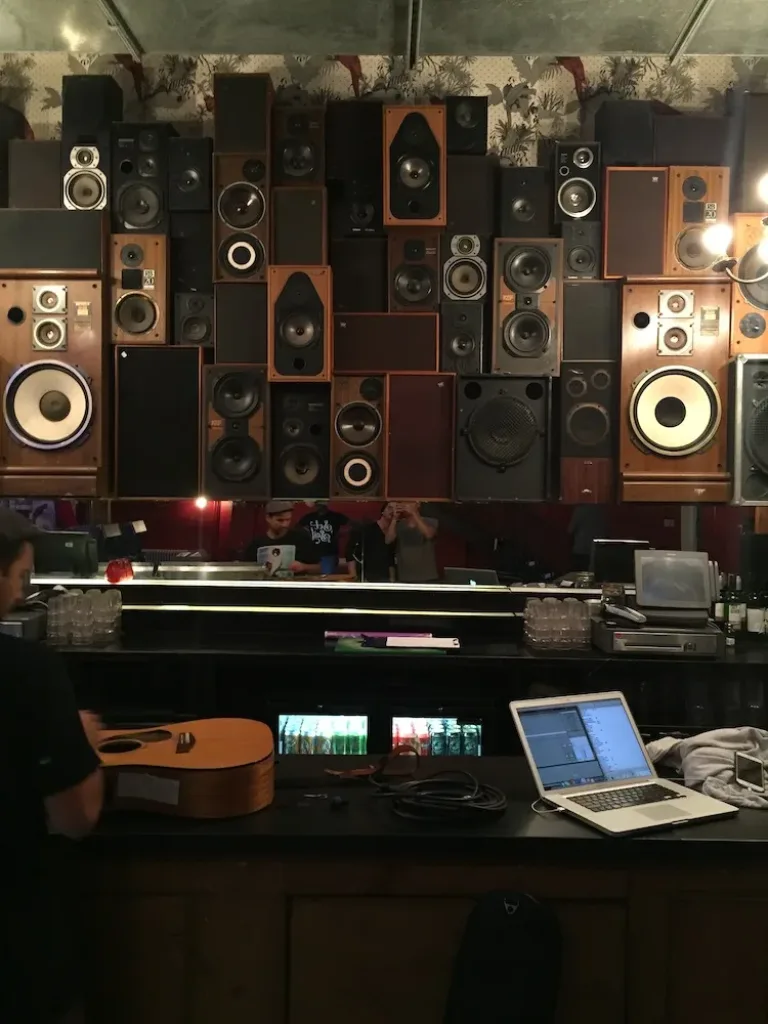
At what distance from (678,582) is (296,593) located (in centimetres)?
158

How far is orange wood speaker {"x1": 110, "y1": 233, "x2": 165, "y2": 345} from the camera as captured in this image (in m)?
3.83

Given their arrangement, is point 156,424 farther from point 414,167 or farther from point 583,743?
point 583,743

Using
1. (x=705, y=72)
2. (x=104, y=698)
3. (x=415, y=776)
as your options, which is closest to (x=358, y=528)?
(x=104, y=698)

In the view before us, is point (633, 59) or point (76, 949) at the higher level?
point (633, 59)

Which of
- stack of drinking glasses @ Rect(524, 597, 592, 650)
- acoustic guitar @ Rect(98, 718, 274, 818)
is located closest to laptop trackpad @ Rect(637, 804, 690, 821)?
acoustic guitar @ Rect(98, 718, 274, 818)

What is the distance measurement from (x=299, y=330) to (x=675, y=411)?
1645 mm

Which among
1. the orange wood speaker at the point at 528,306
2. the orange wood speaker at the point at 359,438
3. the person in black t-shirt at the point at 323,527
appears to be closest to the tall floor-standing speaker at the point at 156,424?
the orange wood speaker at the point at 359,438

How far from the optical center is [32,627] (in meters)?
3.44

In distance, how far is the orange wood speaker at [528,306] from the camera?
378 centimetres

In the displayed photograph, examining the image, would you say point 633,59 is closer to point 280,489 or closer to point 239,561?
point 280,489

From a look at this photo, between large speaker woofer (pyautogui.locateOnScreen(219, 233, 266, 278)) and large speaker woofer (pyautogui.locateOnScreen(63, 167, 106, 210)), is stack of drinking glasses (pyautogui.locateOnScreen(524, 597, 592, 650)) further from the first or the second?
large speaker woofer (pyautogui.locateOnScreen(63, 167, 106, 210))

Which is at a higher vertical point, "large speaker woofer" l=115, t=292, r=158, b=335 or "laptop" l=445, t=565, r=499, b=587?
"large speaker woofer" l=115, t=292, r=158, b=335

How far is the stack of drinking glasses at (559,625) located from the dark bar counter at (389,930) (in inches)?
71.1

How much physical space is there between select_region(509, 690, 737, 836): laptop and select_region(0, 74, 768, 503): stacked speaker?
6.00ft
